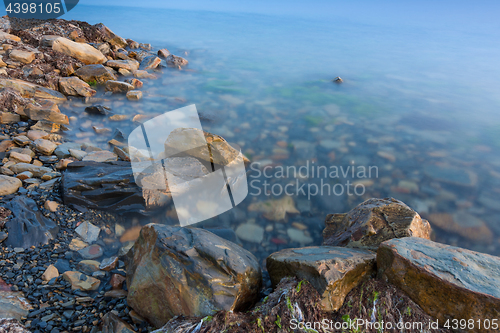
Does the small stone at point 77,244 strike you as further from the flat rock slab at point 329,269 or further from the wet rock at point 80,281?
the flat rock slab at point 329,269

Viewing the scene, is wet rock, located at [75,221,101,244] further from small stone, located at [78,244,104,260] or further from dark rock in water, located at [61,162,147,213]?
dark rock in water, located at [61,162,147,213]

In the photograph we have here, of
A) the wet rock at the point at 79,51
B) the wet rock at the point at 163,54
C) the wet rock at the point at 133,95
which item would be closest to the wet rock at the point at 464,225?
the wet rock at the point at 133,95

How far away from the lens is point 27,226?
8.00 ft

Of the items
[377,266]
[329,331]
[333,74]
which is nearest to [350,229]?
[377,266]

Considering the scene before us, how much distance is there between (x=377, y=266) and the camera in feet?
6.66

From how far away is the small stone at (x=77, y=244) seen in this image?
248 cm

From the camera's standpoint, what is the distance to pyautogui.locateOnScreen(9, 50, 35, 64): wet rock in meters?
5.31

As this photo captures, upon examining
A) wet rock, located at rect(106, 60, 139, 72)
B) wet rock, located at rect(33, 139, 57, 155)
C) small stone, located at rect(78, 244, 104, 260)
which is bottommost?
small stone, located at rect(78, 244, 104, 260)

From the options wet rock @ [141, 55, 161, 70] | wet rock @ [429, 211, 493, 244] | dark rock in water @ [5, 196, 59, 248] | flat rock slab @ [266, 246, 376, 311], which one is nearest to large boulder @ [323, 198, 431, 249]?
flat rock slab @ [266, 246, 376, 311]

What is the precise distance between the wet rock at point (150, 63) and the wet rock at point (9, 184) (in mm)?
5358

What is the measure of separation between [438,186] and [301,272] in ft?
9.59

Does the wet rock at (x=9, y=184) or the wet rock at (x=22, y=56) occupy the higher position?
the wet rock at (x=22, y=56)

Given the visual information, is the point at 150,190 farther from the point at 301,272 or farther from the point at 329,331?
the point at 329,331

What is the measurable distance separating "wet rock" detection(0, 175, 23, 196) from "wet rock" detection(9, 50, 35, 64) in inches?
147
